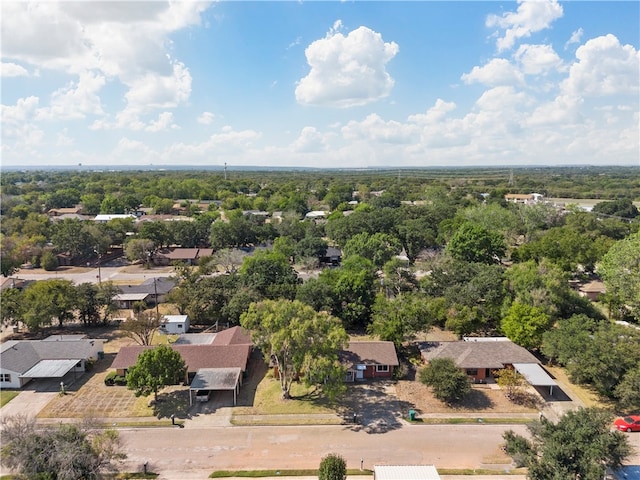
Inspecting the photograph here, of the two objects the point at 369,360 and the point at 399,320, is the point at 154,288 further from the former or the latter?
the point at 399,320

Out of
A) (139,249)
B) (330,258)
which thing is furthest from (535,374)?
(139,249)

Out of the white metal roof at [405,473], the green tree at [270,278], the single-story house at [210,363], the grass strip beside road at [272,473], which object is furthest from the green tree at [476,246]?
the white metal roof at [405,473]

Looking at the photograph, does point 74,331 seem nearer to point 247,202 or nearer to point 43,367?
point 43,367

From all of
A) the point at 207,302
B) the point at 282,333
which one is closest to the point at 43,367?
the point at 207,302

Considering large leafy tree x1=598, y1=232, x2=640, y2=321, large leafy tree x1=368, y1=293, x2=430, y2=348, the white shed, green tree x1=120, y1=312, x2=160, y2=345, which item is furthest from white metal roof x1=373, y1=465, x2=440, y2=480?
large leafy tree x1=598, y1=232, x2=640, y2=321

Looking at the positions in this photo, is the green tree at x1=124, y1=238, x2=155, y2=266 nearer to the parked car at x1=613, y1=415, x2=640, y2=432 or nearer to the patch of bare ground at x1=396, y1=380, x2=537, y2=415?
the patch of bare ground at x1=396, y1=380, x2=537, y2=415

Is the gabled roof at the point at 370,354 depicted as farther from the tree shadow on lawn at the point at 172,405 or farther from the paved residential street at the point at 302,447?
the tree shadow on lawn at the point at 172,405
